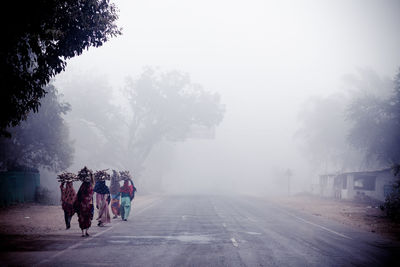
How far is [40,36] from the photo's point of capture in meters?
9.62

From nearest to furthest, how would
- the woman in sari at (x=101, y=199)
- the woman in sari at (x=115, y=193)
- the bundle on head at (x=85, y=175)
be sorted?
the bundle on head at (x=85, y=175), the woman in sari at (x=101, y=199), the woman in sari at (x=115, y=193)

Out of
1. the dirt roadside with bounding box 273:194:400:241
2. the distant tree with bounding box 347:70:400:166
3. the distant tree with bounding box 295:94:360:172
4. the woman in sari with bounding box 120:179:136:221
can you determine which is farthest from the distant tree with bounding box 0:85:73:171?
the distant tree with bounding box 295:94:360:172

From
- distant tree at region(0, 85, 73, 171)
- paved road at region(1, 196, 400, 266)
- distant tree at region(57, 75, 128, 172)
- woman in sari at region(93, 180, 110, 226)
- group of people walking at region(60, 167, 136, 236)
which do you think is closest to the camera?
paved road at region(1, 196, 400, 266)

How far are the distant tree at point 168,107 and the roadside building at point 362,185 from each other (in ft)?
59.2

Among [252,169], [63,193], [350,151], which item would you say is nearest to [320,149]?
[350,151]

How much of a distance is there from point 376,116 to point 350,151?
695 inches

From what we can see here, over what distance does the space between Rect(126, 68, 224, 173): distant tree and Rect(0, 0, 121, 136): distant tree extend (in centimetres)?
3684

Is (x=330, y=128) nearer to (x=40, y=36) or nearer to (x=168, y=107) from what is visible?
(x=168, y=107)

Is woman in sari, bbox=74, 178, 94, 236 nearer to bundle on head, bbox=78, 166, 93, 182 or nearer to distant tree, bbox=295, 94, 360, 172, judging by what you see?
bundle on head, bbox=78, 166, 93, 182

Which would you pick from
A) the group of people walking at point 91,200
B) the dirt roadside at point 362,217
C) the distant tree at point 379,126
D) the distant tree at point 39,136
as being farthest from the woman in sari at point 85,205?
the distant tree at point 379,126

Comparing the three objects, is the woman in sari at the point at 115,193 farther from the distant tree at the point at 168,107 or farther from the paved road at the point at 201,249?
the distant tree at the point at 168,107

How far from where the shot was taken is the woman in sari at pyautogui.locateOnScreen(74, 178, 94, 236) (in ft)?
38.7

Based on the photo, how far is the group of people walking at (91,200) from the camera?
1202 centimetres

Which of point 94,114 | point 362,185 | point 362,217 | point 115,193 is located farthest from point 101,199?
point 362,185
